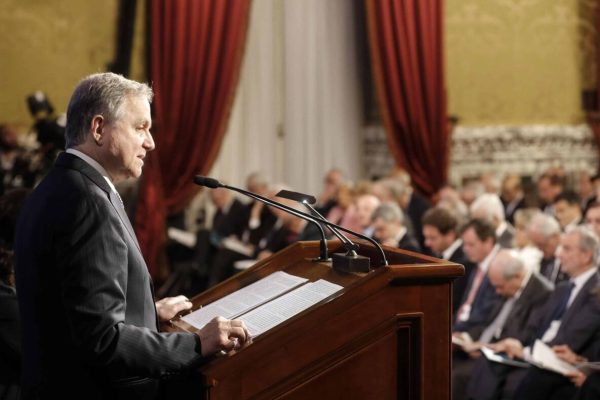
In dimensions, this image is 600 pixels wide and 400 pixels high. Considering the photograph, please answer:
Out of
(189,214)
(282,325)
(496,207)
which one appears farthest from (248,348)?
(189,214)

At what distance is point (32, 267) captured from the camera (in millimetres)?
2318

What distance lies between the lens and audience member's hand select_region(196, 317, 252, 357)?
2264 mm

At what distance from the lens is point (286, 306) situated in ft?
8.13

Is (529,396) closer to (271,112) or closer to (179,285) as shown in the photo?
(179,285)

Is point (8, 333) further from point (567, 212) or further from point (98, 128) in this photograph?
point (567, 212)

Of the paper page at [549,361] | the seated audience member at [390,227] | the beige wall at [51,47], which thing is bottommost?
the paper page at [549,361]

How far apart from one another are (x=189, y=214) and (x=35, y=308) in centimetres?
798

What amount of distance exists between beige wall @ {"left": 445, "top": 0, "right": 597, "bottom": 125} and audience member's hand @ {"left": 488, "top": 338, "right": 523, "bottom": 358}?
5.90 meters

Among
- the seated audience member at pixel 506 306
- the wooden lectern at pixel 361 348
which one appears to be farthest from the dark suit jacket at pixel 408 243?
the wooden lectern at pixel 361 348

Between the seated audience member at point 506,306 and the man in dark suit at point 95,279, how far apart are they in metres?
3.14

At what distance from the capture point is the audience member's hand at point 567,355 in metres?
4.68

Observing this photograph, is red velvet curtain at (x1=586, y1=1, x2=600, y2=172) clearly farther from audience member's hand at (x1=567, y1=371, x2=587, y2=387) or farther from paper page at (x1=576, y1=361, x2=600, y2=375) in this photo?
paper page at (x1=576, y1=361, x2=600, y2=375)

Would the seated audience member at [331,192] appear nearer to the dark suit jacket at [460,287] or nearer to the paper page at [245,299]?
the dark suit jacket at [460,287]

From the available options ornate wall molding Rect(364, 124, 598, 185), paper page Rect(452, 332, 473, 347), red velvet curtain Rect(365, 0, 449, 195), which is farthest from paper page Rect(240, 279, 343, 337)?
ornate wall molding Rect(364, 124, 598, 185)
